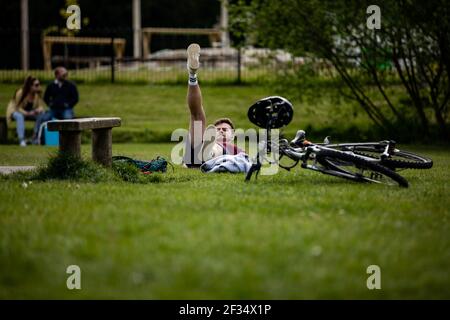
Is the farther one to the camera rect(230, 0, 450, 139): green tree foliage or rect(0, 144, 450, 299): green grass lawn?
rect(230, 0, 450, 139): green tree foliage

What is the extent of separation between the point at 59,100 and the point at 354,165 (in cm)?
1226

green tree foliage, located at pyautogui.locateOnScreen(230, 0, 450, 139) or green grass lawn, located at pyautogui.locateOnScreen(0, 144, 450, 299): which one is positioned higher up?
green tree foliage, located at pyautogui.locateOnScreen(230, 0, 450, 139)

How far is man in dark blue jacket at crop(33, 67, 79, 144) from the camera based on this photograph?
64.7ft

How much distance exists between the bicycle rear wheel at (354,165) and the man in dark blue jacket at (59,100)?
38.7 feet

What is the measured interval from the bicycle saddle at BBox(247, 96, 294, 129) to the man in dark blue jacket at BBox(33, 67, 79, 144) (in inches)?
450

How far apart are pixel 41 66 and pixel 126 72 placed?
1281 cm

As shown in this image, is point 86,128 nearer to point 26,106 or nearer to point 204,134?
point 204,134

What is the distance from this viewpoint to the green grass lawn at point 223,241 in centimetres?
464

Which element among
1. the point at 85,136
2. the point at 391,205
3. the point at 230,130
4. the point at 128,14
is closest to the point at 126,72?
the point at 85,136

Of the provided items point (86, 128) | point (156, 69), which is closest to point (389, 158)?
point (86, 128)

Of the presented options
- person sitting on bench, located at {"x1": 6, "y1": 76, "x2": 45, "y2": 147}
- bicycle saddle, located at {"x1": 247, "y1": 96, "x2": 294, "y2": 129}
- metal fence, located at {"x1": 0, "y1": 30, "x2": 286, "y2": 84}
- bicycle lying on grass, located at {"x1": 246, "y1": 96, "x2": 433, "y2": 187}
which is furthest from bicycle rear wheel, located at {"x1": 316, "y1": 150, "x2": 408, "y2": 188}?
metal fence, located at {"x1": 0, "y1": 30, "x2": 286, "y2": 84}

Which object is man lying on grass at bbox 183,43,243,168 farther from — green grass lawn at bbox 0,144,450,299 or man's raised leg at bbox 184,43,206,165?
green grass lawn at bbox 0,144,450,299

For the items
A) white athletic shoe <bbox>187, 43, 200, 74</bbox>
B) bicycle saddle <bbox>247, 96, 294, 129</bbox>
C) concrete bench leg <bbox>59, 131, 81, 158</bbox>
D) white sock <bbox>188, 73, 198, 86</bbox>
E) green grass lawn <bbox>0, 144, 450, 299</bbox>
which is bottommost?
green grass lawn <bbox>0, 144, 450, 299</bbox>

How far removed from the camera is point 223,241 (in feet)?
18.0
